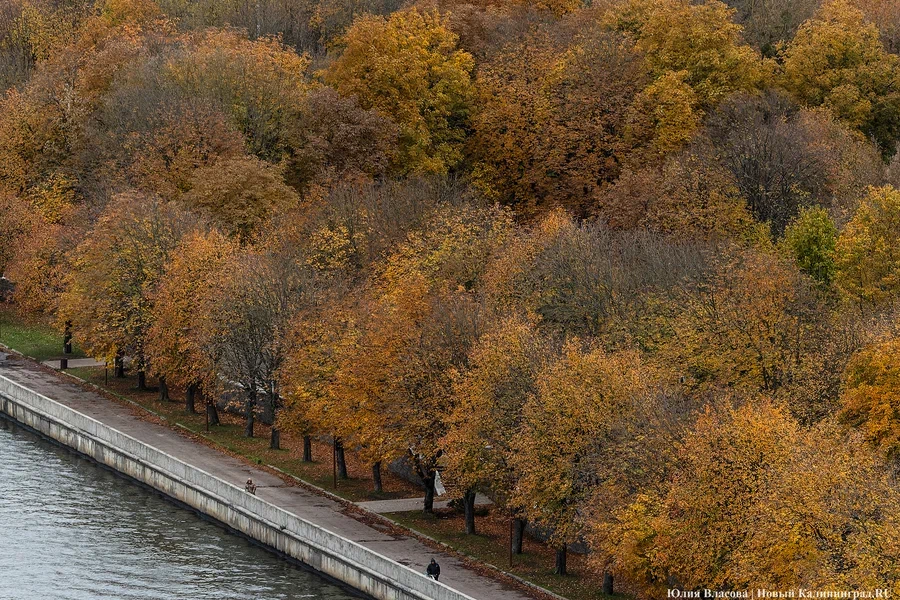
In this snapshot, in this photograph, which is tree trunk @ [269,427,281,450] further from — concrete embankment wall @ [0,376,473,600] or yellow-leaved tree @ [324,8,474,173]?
yellow-leaved tree @ [324,8,474,173]

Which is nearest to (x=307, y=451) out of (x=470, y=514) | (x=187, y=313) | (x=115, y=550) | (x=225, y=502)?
(x=225, y=502)

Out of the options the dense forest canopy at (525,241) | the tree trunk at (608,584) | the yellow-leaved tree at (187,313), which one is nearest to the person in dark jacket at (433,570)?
the dense forest canopy at (525,241)

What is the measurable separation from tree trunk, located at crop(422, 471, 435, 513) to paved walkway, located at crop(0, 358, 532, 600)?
120 inches

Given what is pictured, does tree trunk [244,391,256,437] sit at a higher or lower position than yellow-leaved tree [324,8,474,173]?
lower

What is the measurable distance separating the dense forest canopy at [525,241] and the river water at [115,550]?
730 cm

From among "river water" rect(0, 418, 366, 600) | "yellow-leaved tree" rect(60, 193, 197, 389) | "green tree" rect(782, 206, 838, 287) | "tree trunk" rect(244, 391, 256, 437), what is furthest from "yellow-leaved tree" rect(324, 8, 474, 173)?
"river water" rect(0, 418, 366, 600)

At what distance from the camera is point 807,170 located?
92.9 metres

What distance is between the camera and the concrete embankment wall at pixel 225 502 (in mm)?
65000

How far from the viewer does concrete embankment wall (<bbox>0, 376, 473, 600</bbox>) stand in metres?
65.0

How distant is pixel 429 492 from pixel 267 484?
361 inches

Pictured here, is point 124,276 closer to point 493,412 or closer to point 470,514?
point 470,514

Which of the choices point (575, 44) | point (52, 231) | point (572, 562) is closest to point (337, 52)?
point (575, 44)

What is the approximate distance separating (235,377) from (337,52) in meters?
46.8

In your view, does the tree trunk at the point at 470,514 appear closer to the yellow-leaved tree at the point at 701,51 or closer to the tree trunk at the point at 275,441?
the tree trunk at the point at 275,441
